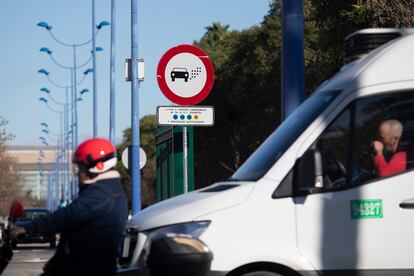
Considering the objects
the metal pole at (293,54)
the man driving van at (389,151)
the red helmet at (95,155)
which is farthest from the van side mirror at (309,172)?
the metal pole at (293,54)

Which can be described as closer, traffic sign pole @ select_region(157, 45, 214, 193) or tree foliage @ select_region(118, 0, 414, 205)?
traffic sign pole @ select_region(157, 45, 214, 193)

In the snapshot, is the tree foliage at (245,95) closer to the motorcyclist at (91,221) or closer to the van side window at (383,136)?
the van side window at (383,136)

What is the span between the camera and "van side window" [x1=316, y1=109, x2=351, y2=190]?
27.3 ft

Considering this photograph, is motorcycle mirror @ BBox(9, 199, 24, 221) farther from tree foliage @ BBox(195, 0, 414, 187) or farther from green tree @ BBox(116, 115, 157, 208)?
green tree @ BBox(116, 115, 157, 208)

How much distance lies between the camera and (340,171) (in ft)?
27.5

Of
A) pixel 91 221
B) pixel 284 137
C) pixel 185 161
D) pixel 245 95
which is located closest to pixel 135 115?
pixel 185 161

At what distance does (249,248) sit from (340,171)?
37.1 inches

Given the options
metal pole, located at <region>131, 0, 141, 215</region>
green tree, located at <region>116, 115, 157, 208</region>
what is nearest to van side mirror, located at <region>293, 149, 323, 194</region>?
metal pole, located at <region>131, 0, 141, 215</region>

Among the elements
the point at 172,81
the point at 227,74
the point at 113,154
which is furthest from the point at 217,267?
the point at 227,74

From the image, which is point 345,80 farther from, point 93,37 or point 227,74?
point 227,74

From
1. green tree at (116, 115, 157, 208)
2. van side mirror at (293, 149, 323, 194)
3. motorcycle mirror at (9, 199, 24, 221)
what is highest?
van side mirror at (293, 149, 323, 194)

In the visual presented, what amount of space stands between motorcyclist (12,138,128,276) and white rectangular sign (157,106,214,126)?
6963mm

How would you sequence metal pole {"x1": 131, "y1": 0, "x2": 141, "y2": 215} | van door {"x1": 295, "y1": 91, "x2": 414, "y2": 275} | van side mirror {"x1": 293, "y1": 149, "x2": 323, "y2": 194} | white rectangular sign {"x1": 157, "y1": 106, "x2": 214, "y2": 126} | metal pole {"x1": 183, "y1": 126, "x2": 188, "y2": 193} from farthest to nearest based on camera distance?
metal pole {"x1": 131, "y1": 0, "x2": 141, "y2": 215}, white rectangular sign {"x1": 157, "y1": 106, "x2": 214, "y2": 126}, metal pole {"x1": 183, "y1": 126, "x2": 188, "y2": 193}, van door {"x1": 295, "y1": 91, "x2": 414, "y2": 275}, van side mirror {"x1": 293, "y1": 149, "x2": 323, "y2": 194}

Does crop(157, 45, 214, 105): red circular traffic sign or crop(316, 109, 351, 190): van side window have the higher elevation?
crop(157, 45, 214, 105): red circular traffic sign
